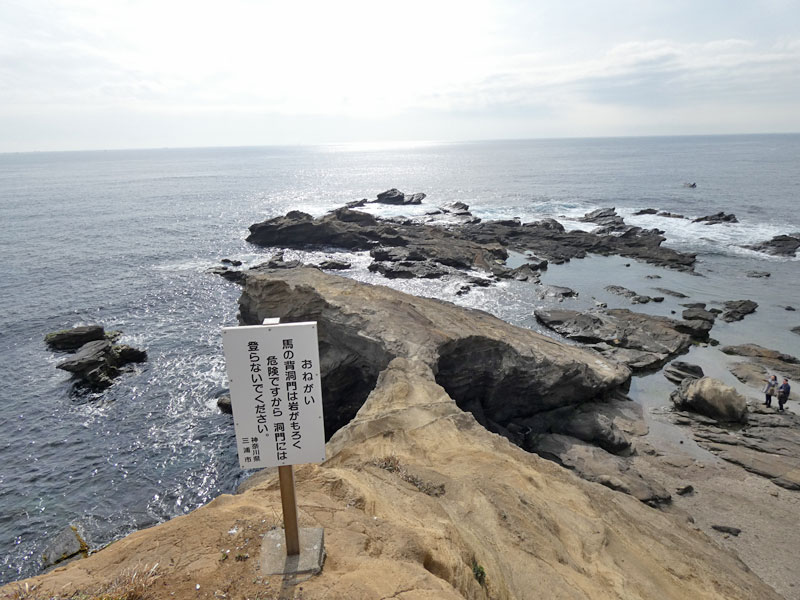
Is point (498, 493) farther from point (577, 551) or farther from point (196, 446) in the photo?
point (196, 446)

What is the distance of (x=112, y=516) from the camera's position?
691 inches

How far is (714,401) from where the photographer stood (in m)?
22.4

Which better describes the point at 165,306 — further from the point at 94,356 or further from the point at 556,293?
the point at 556,293

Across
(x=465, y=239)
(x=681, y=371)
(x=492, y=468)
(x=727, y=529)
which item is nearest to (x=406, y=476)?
(x=492, y=468)

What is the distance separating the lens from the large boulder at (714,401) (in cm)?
2203

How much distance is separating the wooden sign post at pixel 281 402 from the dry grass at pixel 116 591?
4.91ft

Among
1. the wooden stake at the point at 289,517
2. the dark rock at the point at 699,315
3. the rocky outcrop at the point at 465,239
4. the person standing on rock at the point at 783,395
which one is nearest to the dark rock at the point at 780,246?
the rocky outcrop at the point at 465,239

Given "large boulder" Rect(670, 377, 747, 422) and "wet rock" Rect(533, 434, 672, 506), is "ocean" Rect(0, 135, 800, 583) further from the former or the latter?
"wet rock" Rect(533, 434, 672, 506)

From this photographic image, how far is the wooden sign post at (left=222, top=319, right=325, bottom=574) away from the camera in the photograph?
646 cm

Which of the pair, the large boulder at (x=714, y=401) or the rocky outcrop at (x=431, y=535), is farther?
the large boulder at (x=714, y=401)

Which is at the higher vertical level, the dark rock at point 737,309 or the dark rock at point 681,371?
the dark rock at point 737,309

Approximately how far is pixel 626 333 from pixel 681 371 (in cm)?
521

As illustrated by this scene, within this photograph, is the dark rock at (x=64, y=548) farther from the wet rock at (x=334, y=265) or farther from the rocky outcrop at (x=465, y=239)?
the rocky outcrop at (x=465, y=239)

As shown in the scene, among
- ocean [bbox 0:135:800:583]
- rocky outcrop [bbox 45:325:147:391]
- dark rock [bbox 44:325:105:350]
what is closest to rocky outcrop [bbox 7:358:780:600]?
ocean [bbox 0:135:800:583]
